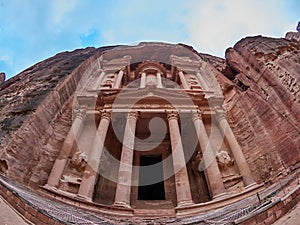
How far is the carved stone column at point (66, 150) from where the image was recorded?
448 inches

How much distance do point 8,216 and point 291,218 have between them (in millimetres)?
4350

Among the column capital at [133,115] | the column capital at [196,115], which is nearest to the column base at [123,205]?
the column capital at [133,115]

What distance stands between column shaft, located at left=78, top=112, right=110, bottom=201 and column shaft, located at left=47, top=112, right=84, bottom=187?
0.83m

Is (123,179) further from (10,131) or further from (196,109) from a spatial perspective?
(196,109)

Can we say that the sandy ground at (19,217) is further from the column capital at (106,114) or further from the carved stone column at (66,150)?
the column capital at (106,114)

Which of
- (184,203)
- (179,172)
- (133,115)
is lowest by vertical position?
(184,203)

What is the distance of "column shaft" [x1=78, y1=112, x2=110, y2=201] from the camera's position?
36.5ft

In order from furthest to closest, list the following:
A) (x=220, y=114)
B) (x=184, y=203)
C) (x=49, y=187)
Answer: (x=220, y=114) → (x=184, y=203) → (x=49, y=187)

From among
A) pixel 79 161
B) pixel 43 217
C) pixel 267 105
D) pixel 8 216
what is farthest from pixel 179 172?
pixel 8 216

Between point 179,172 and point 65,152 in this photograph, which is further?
point 65,152

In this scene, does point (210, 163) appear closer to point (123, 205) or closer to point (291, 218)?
point (123, 205)

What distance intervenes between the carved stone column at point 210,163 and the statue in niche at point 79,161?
464cm

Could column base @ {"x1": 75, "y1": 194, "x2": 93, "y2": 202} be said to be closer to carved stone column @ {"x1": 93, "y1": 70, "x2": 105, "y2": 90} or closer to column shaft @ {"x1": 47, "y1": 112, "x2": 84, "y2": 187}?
column shaft @ {"x1": 47, "y1": 112, "x2": 84, "y2": 187}

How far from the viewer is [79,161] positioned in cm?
1238
